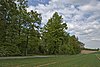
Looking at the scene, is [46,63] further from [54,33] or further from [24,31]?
[54,33]

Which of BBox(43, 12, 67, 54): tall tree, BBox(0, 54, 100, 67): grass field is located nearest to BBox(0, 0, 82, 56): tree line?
BBox(43, 12, 67, 54): tall tree

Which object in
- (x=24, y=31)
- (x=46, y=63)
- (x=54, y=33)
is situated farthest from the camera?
(x=54, y=33)

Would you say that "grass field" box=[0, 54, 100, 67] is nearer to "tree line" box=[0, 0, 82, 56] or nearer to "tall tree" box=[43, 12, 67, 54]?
"tree line" box=[0, 0, 82, 56]

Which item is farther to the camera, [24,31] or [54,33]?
[54,33]

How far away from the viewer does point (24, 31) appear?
5769 cm

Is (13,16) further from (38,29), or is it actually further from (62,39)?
(62,39)

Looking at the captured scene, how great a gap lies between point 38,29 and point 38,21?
230cm

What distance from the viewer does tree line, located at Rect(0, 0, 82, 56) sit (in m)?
37.2

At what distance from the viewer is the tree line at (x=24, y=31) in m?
37.2

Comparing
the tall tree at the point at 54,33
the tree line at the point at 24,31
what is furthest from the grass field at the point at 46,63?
the tall tree at the point at 54,33

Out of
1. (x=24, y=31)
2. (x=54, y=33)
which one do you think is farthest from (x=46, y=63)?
(x=54, y=33)

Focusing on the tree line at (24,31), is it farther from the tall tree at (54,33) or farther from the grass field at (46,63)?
the grass field at (46,63)

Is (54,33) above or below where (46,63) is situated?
above

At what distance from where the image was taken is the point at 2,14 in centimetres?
3516
